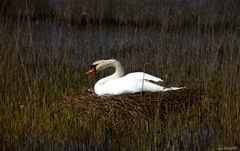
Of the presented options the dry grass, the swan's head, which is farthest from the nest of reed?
the swan's head

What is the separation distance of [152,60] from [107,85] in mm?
3703

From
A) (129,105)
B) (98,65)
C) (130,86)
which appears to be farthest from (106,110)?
(98,65)

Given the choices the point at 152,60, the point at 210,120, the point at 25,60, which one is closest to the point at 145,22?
the point at 152,60

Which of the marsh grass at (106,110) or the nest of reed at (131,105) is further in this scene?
the nest of reed at (131,105)

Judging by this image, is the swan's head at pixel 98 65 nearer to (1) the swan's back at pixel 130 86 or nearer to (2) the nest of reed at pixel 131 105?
(1) the swan's back at pixel 130 86

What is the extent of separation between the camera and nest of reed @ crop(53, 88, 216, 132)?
7309 mm

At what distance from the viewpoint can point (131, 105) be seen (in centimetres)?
742

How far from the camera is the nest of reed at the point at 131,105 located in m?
7.31

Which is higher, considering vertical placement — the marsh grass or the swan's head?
the swan's head

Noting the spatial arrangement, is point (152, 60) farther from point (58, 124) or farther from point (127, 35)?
point (58, 124)

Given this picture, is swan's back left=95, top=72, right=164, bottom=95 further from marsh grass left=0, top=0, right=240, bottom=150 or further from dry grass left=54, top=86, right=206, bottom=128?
marsh grass left=0, top=0, right=240, bottom=150

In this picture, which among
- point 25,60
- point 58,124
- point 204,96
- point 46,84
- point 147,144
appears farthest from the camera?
point 25,60

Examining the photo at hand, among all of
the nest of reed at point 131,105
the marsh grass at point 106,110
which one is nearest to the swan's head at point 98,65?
the marsh grass at point 106,110

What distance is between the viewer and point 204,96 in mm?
7828
